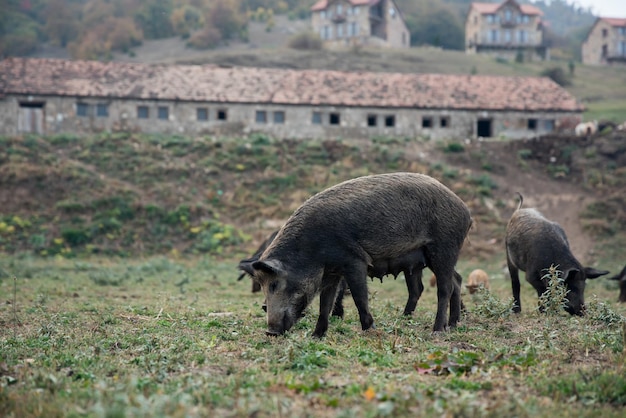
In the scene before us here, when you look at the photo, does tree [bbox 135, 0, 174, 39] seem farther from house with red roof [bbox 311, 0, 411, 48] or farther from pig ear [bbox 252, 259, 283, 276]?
pig ear [bbox 252, 259, 283, 276]

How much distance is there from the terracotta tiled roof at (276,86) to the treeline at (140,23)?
41771mm

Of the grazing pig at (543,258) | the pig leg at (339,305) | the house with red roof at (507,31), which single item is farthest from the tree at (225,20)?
the pig leg at (339,305)

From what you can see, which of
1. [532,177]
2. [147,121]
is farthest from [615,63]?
[147,121]

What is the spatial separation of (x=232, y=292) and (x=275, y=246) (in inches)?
426

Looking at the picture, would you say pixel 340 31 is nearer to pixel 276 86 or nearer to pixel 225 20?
pixel 225 20

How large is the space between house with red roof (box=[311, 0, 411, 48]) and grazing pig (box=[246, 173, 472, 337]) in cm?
8339

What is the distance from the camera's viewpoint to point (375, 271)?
1162cm

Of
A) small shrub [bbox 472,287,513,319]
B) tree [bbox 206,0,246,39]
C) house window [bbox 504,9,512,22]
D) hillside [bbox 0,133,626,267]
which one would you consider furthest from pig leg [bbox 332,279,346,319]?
tree [bbox 206,0,246,39]

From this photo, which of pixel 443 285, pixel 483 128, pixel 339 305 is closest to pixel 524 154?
pixel 483 128

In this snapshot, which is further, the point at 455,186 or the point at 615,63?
the point at 615,63

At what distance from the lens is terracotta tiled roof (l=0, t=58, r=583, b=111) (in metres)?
50.6

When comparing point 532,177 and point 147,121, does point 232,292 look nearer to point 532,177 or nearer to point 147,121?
point 532,177

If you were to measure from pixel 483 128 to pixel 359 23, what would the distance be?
44.9m

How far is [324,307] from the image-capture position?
11086 millimetres
